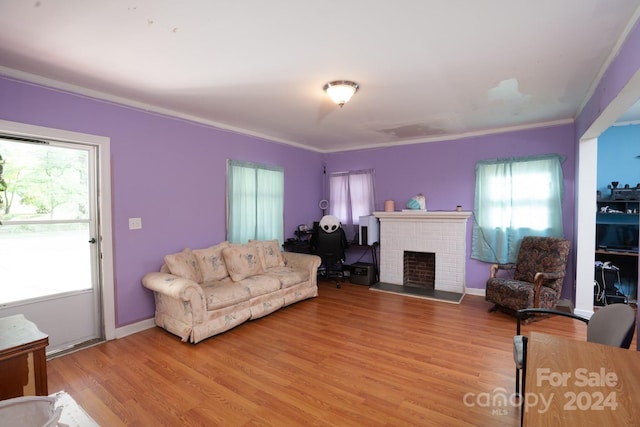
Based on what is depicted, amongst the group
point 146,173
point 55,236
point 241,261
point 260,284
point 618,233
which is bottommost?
point 260,284

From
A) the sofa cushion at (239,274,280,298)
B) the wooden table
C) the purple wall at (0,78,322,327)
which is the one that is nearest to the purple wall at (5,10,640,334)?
the purple wall at (0,78,322,327)

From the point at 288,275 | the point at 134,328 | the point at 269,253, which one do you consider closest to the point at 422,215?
the point at 288,275

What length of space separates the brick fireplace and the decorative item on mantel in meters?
0.12

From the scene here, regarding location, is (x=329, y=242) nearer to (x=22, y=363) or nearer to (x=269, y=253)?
(x=269, y=253)

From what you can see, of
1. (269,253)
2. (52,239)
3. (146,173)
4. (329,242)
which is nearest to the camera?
(52,239)

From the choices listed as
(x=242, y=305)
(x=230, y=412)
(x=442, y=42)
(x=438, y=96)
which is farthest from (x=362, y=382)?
(x=438, y=96)

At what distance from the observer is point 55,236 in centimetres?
289

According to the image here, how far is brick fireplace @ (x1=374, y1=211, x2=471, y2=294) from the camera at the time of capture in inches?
186

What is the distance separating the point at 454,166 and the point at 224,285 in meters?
3.87

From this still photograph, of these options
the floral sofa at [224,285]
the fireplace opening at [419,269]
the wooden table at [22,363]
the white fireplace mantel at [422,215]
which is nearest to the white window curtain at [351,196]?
the white fireplace mantel at [422,215]

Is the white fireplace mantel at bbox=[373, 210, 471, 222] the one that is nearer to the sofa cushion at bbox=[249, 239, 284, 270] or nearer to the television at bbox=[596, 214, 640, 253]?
the television at bbox=[596, 214, 640, 253]

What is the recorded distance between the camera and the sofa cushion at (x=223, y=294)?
3.18m

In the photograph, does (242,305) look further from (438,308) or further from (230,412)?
(438,308)

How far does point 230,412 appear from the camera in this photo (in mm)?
2031
